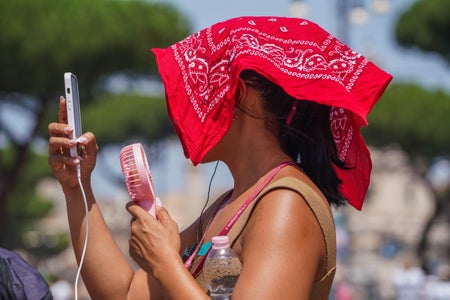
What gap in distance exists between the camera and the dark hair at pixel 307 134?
288 centimetres

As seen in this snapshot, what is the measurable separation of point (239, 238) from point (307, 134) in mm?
327

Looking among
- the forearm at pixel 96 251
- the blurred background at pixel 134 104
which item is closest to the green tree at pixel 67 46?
the blurred background at pixel 134 104

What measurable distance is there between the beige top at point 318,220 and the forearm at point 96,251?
1.38ft

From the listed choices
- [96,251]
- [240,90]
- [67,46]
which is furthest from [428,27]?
[240,90]

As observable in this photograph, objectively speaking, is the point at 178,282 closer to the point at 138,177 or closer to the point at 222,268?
the point at 222,268

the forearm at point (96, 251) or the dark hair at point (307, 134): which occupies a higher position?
the dark hair at point (307, 134)

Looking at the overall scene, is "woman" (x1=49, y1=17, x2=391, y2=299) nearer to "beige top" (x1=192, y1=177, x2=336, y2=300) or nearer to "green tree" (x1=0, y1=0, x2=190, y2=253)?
"beige top" (x1=192, y1=177, x2=336, y2=300)

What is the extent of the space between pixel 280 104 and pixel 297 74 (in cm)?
12

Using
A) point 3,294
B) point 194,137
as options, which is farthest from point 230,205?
point 3,294

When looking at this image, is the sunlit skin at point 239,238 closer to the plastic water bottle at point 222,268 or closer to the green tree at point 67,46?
the plastic water bottle at point 222,268

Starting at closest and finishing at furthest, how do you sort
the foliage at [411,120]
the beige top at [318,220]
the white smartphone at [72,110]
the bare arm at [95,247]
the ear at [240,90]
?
1. the beige top at [318,220]
2. the ear at [240,90]
3. the white smartphone at [72,110]
4. the bare arm at [95,247]
5. the foliage at [411,120]

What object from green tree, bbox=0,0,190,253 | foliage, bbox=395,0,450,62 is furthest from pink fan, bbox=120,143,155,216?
foliage, bbox=395,0,450,62

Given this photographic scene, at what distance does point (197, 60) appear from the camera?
2.93 metres

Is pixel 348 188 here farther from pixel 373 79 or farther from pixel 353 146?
pixel 373 79
